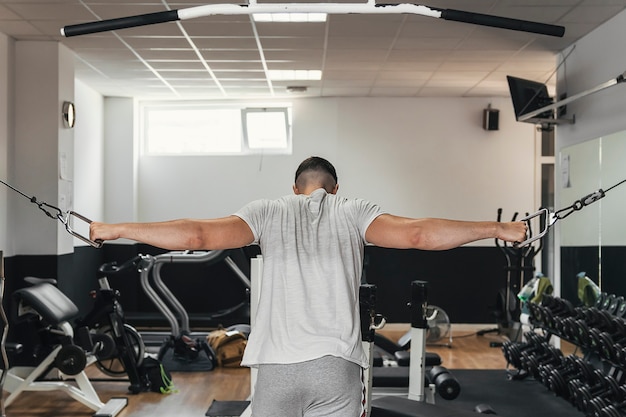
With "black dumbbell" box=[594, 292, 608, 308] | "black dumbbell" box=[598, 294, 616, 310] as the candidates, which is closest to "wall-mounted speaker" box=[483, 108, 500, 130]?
"black dumbbell" box=[594, 292, 608, 308]

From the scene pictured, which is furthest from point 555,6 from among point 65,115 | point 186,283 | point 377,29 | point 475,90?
point 186,283

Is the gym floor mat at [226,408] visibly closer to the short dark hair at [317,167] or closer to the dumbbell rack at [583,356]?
the dumbbell rack at [583,356]

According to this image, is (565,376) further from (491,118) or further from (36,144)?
(36,144)

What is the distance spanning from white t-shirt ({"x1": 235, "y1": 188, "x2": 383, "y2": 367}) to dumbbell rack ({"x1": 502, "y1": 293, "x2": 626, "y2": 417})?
2553 millimetres

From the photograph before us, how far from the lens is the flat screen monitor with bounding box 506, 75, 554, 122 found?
6031 millimetres

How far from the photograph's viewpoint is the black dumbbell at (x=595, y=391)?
4.14m

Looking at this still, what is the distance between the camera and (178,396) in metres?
5.27

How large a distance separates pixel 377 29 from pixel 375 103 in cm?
309

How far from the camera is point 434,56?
644 cm

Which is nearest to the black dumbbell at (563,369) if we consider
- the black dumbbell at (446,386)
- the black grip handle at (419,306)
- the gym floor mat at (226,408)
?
the black dumbbell at (446,386)

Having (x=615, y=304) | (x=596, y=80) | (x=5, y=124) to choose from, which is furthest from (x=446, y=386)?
(x=5, y=124)

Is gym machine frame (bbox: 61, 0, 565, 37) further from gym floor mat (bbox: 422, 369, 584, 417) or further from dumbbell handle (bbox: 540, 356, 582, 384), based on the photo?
dumbbell handle (bbox: 540, 356, 582, 384)

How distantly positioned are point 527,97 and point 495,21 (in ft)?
13.2

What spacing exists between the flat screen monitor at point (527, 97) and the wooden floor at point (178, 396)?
6.14 feet
